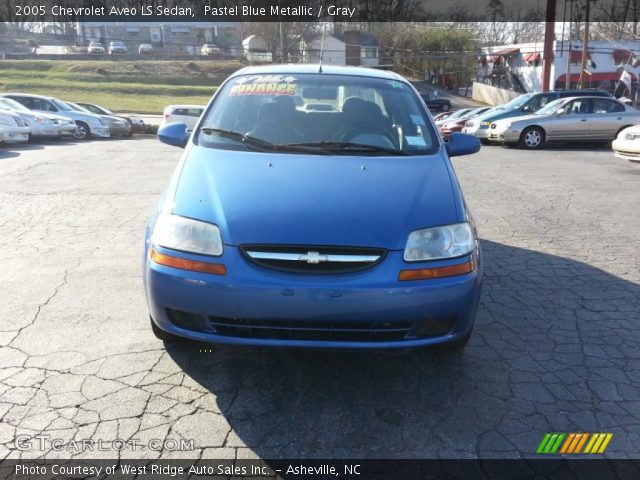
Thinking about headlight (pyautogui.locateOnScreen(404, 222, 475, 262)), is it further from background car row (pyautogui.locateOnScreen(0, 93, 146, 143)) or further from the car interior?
background car row (pyautogui.locateOnScreen(0, 93, 146, 143))

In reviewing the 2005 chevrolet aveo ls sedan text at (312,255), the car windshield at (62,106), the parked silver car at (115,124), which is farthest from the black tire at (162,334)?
the parked silver car at (115,124)

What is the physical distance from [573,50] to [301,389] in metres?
45.7

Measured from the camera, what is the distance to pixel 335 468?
2342mm

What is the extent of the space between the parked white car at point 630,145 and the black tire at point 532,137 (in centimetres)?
505

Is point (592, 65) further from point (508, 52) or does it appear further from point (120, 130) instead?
point (120, 130)

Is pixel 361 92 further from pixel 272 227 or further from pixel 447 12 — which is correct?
pixel 447 12

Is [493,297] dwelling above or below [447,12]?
below

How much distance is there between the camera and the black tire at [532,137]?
50.5ft

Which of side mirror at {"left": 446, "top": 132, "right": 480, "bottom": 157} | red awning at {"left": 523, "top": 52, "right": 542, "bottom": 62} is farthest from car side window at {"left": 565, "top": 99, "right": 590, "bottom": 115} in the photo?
red awning at {"left": 523, "top": 52, "right": 542, "bottom": 62}

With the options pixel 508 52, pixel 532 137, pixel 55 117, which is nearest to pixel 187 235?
pixel 532 137

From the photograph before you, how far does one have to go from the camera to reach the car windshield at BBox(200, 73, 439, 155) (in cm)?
361

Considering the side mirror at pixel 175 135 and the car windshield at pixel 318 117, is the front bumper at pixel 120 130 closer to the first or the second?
the side mirror at pixel 175 135

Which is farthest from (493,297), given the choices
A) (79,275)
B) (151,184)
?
(151,184)

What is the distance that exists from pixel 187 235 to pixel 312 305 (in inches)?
29.5
